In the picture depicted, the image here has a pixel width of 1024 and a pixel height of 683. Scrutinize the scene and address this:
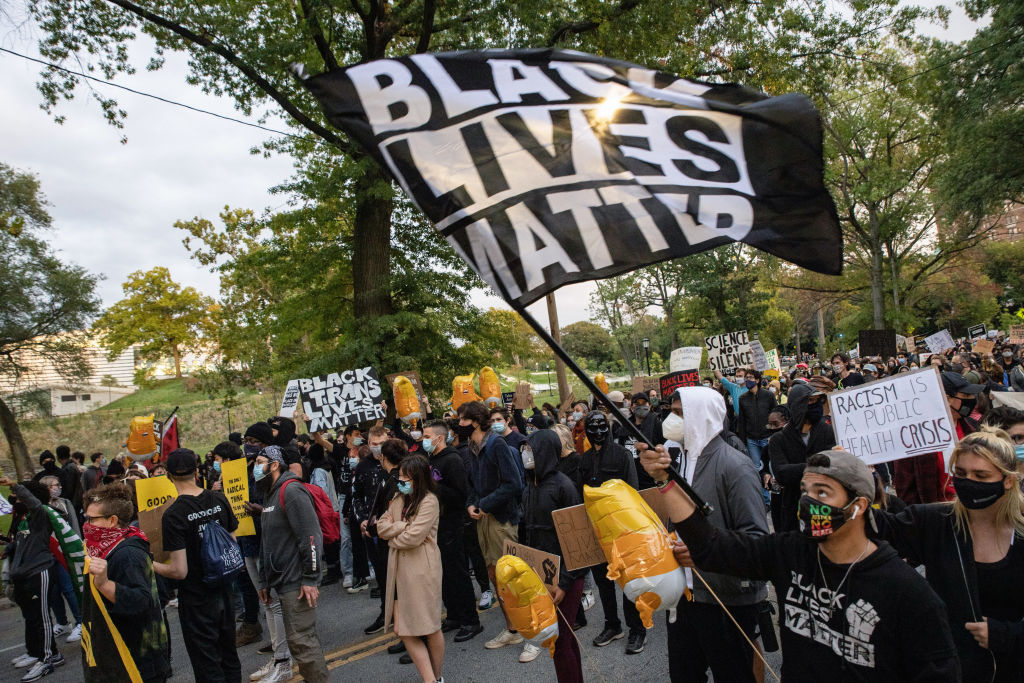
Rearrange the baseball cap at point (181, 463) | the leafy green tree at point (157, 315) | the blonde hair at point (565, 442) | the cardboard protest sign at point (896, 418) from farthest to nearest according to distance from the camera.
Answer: the leafy green tree at point (157, 315)
the blonde hair at point (565, 442)
the cardboard protest sign at point (896, 418)
the baseball cap at point (181, 463)

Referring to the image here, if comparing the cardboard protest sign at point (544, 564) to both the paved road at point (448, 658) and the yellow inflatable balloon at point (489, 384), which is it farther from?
the yellow inflatable balloon at point (489, 384)

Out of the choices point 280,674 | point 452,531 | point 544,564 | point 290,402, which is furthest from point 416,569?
point 290,402

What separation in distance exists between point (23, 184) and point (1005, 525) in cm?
2413

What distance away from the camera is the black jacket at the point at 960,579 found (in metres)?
2.67

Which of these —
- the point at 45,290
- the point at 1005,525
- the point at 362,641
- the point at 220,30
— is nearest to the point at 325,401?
the point at 362,641

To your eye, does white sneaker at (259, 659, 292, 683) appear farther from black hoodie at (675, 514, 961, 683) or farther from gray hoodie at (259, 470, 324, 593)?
black hoodie at (675, 514, 961, 683)

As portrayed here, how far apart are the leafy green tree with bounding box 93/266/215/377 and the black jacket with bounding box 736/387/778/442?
1399 inches

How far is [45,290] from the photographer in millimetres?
18938

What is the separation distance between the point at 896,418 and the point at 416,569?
392cm

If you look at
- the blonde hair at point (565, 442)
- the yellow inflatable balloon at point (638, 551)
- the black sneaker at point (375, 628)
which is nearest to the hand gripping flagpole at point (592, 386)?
the yellow inflatable balloon at point (638, 551)

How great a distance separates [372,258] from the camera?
15055 mm

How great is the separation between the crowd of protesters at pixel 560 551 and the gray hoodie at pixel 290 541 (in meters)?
0.02

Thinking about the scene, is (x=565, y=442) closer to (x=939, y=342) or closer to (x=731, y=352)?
(x=731, y=352)

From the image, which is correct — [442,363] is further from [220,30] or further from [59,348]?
[59,348]
